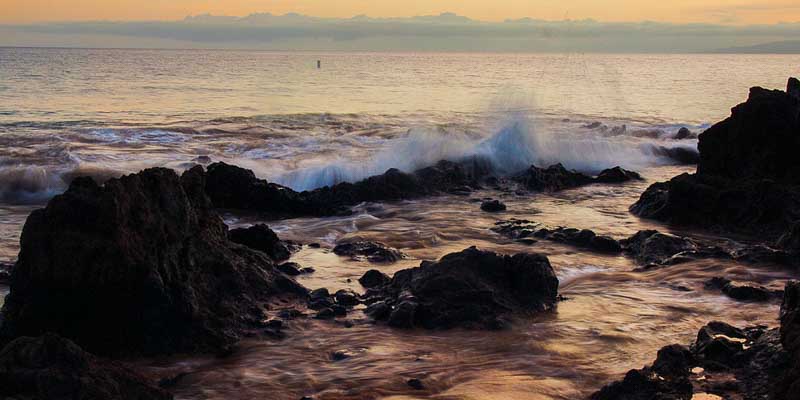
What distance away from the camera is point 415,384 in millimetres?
5164

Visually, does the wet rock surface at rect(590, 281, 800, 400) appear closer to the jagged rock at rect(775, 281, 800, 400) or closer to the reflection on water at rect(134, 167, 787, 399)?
the jagged rock at rect(775, 281, 800, 400)

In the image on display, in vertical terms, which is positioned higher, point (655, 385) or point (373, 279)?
point (655, 385)

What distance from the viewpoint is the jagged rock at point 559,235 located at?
365 inches

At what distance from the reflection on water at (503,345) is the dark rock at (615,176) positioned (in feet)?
21.7

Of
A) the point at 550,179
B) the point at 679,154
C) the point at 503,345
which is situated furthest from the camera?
the point at 679,154

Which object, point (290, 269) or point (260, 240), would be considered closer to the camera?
point (290, 269)

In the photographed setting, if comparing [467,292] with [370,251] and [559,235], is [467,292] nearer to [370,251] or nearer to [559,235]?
[370,251]

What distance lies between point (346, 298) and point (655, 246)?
12.8ft

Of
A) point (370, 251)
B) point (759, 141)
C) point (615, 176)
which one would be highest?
point (759, 141)

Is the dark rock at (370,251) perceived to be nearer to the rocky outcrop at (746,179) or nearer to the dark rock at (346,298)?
the dark rock at (346,298)

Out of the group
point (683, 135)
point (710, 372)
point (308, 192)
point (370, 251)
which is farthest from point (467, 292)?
point (683, 135)

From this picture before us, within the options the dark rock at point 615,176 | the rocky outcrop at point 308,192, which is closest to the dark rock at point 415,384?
the rocky outcrop at point 308,192

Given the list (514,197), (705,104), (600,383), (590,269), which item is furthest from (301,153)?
(705,104)

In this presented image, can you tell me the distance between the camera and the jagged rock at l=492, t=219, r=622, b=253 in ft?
30.5
